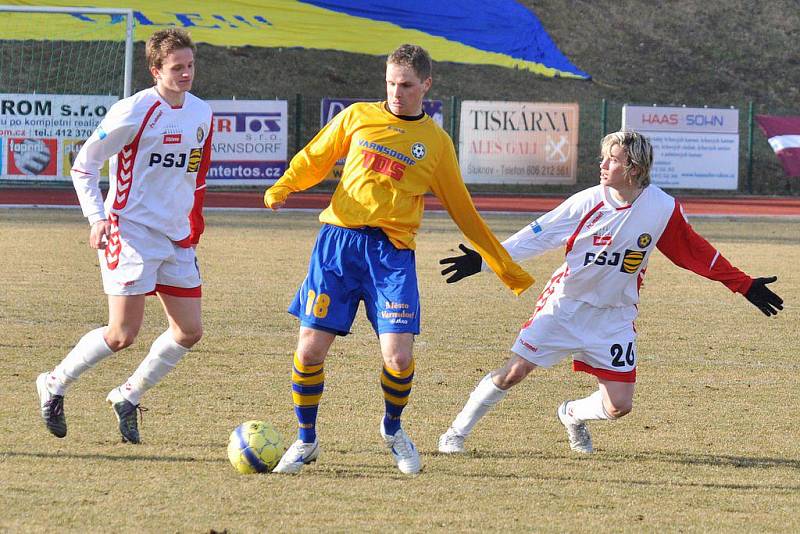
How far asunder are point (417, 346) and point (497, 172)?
606 inches

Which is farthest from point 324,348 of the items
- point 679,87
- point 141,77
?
point 679,87

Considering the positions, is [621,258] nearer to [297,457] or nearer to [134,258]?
[297,457]

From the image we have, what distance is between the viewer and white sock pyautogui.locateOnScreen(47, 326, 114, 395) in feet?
17.5

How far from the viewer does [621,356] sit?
5.41 m

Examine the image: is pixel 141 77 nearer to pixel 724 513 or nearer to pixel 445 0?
pixel 445 0

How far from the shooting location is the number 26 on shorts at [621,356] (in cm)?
539

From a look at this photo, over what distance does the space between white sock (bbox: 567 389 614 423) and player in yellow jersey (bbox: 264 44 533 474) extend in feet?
2.93

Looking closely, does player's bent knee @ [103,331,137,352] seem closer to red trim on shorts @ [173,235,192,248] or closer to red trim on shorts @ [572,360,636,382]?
red trim on shorts @ [173,235,192,248]

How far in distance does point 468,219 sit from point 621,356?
93 centimetres

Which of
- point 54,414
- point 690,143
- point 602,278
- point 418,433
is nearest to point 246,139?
point 690,143

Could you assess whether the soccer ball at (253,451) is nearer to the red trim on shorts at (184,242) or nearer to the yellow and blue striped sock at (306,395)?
the yellow and blue striped sock at (306,395)

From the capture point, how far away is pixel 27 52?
2277cm

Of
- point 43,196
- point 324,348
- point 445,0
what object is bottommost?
point 43,196

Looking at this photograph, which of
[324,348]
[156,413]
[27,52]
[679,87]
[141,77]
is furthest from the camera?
[679,87]
